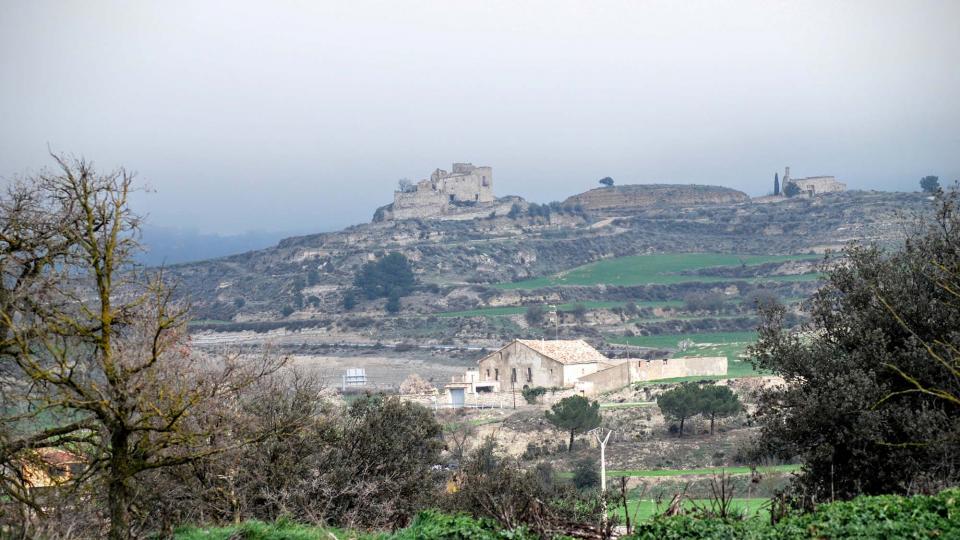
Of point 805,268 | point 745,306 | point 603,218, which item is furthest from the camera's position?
point 603,218

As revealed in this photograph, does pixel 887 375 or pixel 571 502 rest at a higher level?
pixel 887 375

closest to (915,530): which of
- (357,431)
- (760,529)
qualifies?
(760,529)

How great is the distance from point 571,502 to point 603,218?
509ft

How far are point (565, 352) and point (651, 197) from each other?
12516 cm

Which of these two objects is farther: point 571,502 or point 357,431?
point 357,431

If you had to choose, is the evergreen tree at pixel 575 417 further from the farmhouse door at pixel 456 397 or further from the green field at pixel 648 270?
the green field at pixel 648 270

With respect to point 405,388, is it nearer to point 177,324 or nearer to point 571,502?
point 571,502

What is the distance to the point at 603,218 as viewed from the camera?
169 meters

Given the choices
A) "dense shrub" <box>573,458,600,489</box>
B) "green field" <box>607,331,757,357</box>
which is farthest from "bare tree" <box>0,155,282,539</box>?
"green field" <box>607,331,757,357</box>

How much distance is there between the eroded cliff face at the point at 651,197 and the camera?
17562 cm

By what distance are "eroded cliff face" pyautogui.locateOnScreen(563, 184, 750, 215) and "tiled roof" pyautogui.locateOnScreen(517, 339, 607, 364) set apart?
384ft

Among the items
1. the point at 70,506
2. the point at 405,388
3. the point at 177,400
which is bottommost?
the point at 405,388

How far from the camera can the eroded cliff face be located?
576 feet

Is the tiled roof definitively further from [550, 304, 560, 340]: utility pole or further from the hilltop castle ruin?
the hilltop castle ruin
